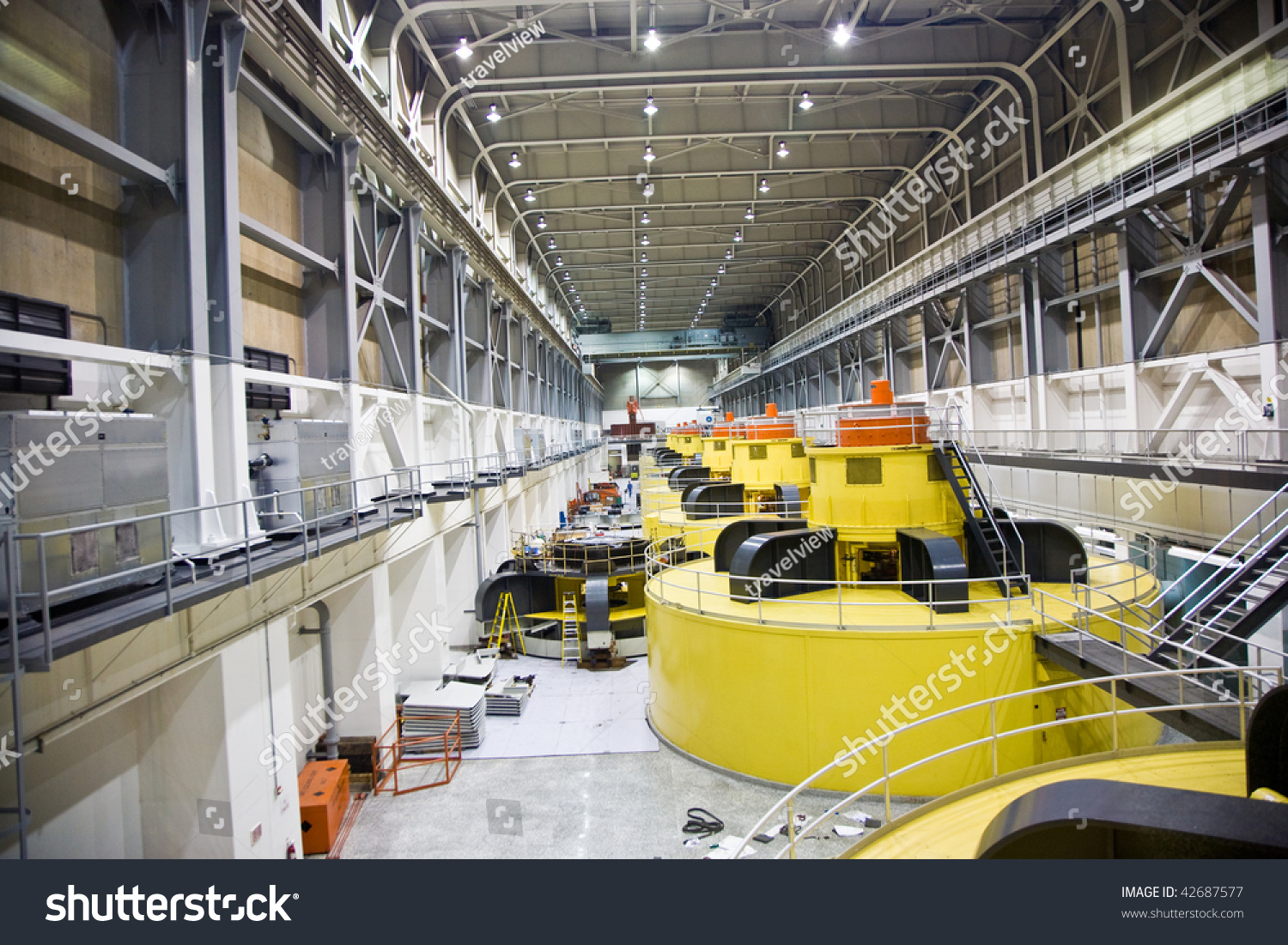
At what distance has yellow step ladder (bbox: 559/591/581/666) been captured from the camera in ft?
55.2

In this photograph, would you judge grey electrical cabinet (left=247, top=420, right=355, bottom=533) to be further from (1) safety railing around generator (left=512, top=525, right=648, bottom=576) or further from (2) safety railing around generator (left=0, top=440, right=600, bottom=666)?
(1) safety railing around generator (left=512, top=525, right=648, bottom=576)

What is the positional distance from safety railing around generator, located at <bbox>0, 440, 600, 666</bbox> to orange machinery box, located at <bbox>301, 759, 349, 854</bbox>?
3589 millimetres

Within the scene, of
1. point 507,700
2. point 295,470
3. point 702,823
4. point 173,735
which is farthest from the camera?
point 507,700

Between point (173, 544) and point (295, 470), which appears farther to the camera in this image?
point (295, 470)

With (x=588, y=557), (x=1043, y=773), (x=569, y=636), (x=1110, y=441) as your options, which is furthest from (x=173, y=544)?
(x=1110, y=441)

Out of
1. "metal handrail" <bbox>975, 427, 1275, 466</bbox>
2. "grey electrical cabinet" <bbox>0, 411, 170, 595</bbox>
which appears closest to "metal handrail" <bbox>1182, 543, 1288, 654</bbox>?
"metal handrail" <bbox>975, 427, 1275, 466</bbox>

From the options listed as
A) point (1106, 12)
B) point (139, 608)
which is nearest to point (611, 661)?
Result: point (139, 608)

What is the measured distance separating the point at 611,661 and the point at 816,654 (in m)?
7.82

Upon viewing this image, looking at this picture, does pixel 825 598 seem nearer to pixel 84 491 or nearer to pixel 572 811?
pixel 572 811

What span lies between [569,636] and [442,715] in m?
5.77

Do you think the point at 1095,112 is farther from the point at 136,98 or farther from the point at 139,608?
the point at 139,608

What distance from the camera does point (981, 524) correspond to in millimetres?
10898

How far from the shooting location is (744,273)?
47.3 metres

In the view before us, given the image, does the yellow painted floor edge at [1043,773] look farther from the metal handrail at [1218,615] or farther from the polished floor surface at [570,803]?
the polished floor surface at [570,803]
